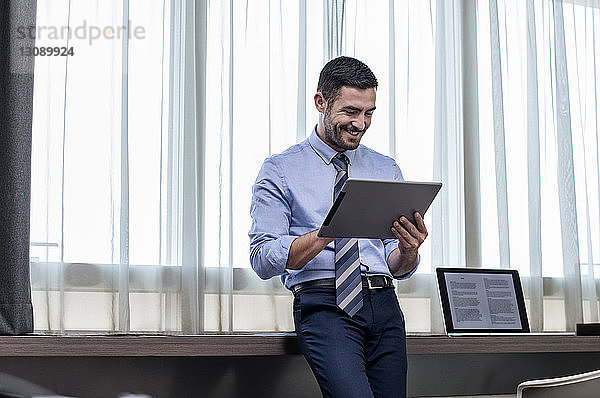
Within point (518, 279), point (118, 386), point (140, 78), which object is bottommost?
point (118, 386)

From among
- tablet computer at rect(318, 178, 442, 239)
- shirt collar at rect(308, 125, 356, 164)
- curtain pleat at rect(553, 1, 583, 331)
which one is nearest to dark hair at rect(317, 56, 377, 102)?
shirt collar at rect(308, 125, 356, 164)

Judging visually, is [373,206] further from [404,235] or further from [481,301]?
[481,301]

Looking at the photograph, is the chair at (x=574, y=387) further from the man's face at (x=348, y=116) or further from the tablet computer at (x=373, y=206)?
the man's face at (x=348, y=116)

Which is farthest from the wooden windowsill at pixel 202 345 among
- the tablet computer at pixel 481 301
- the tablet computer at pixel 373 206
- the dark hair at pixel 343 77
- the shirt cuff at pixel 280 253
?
the dark hair at pixel 343 77

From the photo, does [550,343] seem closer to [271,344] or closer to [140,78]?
[271,344]

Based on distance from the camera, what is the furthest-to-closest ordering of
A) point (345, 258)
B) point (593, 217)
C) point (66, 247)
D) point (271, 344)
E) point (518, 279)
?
point (593, 217) → point (518, 279) → point (66, 247) → point (271, 344) → point (345, 258)

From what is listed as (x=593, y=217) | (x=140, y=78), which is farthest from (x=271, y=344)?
(x=593, y=217)

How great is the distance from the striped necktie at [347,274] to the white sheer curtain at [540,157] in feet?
4.00

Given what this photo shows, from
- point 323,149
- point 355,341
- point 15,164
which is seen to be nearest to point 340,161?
point 323,149

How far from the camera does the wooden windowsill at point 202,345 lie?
6.82 feet

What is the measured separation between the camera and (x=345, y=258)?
2.11 m

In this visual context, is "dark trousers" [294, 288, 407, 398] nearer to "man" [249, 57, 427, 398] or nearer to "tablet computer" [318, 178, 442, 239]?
"man" [249, 57, 427, 398]

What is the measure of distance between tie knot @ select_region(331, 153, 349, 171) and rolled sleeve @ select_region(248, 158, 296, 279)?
6.5 inches

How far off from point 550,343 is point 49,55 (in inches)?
75.2
